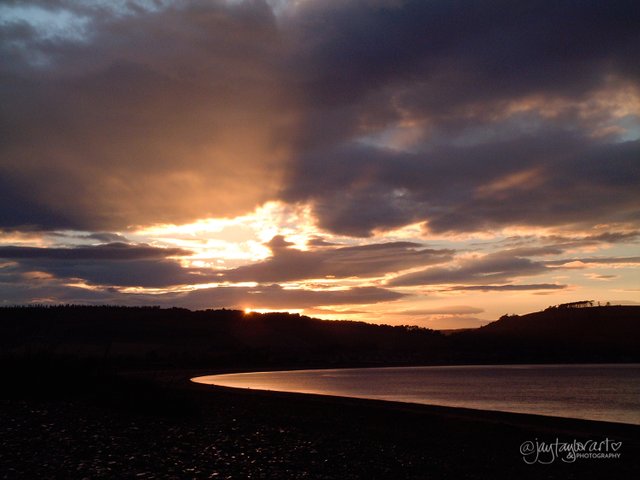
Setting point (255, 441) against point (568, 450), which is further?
point (568, 450)

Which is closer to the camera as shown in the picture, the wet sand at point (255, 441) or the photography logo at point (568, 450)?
the wet sand at point (255, 441)

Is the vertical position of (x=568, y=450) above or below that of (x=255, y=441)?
below

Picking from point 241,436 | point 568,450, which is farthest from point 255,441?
point 568,450

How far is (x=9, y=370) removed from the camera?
89.7ft

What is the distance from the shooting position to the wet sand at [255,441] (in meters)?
15.1

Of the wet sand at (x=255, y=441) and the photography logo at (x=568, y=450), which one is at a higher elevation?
the wet sand at (x=255, y=441)

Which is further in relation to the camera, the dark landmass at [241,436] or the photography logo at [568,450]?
the photography logo at [568,450]

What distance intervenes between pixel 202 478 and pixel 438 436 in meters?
12.6

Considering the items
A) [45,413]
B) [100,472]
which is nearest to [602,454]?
[100,472]

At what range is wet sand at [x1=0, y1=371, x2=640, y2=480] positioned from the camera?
1509 cm

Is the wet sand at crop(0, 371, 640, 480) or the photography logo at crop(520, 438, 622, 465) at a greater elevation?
the wet sand at crop(0, 371, 640, 480)

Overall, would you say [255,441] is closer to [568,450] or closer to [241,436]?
[241,436]

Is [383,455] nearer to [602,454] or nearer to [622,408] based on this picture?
[602,454]

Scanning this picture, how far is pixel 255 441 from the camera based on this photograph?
20531 millimetres
